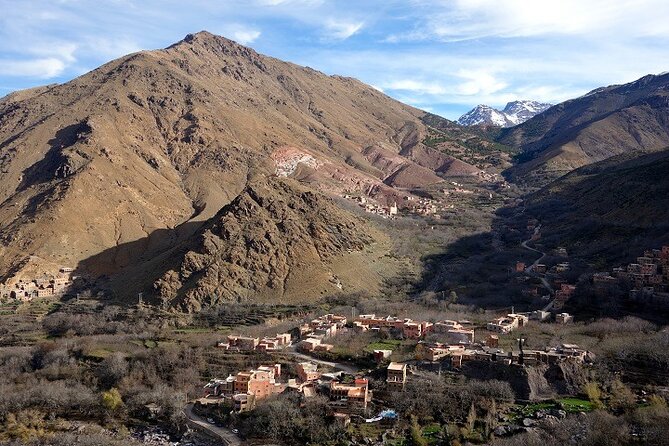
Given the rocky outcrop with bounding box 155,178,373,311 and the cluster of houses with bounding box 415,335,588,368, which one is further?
the rocky outcrop with bounding box 155,178,373,311

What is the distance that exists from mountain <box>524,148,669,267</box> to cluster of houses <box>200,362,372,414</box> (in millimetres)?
42194

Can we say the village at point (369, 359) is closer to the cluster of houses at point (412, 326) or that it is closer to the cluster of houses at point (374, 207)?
the cluster of houses at point (412, 326)

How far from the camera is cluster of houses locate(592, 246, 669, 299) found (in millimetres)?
66188

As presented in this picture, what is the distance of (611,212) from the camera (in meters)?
95.8

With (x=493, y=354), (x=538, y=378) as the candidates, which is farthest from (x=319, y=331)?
(x=538, y=378)

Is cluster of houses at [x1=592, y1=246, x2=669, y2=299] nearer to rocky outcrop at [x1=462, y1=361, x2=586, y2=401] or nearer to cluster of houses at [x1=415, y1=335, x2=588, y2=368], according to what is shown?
cluster of houses at [x1=415, y1=335, x2=588, y2=368]

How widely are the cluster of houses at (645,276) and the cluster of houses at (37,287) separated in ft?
214

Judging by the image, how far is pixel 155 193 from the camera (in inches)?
4520

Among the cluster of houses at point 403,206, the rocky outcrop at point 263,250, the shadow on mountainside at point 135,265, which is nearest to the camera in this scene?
the rocky outcrop at point 263,250

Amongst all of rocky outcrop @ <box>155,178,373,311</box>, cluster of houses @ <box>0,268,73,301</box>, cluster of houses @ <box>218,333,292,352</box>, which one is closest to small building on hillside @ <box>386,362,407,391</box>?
cluster of houses @ <box>218,333,292,352</box>

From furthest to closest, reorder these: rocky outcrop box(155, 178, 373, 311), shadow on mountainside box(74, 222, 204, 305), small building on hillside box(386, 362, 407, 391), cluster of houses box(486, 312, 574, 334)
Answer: shadow on mountainside box(74, 222, 204, 305) < rocky outcrop box(155, 178, 373, 311) < cluster of houses box(486, 312, 574, 334) < small building on hillside box(386, 362, 407, 391)

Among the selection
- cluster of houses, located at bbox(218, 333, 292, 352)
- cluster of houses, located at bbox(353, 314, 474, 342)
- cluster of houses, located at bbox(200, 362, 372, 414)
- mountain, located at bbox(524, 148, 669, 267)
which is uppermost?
mountain, located at bbox(524, 148, 669, 267)

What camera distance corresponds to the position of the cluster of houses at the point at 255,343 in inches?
2331

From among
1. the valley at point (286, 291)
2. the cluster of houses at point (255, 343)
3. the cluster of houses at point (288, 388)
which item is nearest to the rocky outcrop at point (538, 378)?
the valley at point (286, 291)
